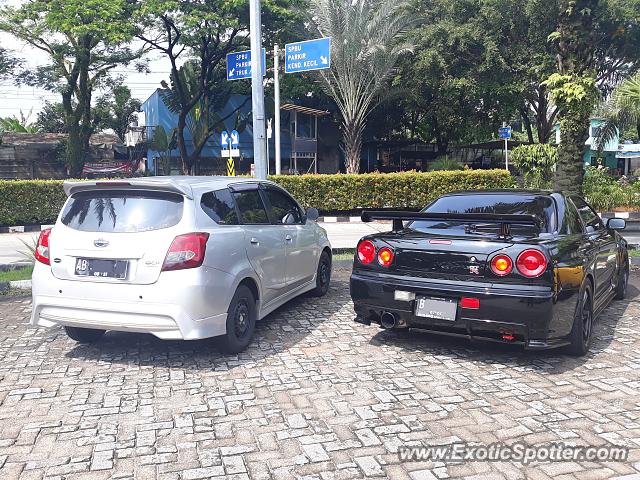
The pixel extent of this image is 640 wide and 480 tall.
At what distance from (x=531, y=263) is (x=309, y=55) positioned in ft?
36.0

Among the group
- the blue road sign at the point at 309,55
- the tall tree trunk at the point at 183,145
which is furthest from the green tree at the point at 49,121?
the blue road sign at the point at 309,55

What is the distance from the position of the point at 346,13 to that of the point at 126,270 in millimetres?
22283

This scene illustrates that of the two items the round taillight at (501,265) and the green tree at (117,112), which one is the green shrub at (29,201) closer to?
the round taillight at (501,265)

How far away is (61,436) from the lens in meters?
3.42

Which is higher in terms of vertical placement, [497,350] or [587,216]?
[587,216]

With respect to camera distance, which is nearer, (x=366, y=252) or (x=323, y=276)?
(x=366, y=252)

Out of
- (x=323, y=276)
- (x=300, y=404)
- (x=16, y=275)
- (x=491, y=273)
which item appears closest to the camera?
(x=300, y=404)

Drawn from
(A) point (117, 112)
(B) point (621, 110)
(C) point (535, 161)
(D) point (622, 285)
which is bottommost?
(D) point (622, 285)

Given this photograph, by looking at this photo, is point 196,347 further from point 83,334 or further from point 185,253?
point 185,253

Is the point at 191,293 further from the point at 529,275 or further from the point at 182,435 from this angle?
the point at 529,275

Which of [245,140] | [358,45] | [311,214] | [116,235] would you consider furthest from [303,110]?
[116,235]

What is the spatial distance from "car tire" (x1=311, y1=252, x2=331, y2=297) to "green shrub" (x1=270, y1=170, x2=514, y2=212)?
9.70 meters

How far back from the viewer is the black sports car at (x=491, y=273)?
429cm

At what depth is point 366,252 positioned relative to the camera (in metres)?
5.05
